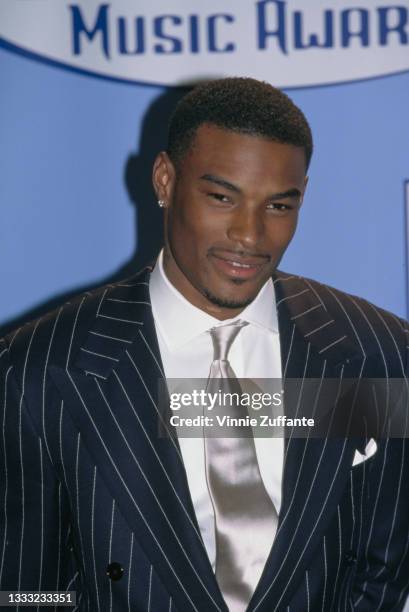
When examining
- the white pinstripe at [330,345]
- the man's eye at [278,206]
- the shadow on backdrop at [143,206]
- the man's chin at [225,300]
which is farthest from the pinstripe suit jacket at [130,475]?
the shadow on backdrop at [143,206]

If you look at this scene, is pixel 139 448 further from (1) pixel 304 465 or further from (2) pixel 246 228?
(2) pixel 246 228

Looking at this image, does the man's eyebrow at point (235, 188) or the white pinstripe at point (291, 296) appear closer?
the man's eyebrow at point (235, 188)

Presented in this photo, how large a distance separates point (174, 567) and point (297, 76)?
117 centimetres

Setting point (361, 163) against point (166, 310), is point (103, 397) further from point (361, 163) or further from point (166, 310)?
point (361, 163)

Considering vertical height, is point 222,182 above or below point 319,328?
above

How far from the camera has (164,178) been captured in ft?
5.22

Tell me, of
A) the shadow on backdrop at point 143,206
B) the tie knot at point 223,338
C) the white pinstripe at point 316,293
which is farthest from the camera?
the shadow on backdrop at point 143,206

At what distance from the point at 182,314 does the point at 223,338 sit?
83 mm

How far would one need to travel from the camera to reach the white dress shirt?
4.86 feet

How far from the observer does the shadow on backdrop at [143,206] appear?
2.14m

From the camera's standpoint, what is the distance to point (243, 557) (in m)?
1.45

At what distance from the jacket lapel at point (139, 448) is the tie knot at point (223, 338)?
10cm

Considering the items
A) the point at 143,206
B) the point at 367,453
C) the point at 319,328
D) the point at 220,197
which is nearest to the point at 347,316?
the point at 319,328

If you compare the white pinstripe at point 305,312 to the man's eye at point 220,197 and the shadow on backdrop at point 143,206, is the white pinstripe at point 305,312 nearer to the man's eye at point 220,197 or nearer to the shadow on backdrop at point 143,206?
the man's eye at point 220,197
